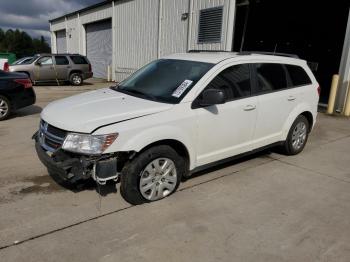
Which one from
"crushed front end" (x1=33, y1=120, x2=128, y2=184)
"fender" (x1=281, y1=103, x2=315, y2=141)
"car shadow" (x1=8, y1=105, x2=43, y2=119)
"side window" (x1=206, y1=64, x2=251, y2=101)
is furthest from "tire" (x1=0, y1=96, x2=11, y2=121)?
"fender" (x1=281, y1=103, x2=315, y2=141)

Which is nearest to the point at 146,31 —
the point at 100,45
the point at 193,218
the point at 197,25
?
the point at 197,25

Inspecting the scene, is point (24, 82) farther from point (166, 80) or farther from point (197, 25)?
point (197, 25)

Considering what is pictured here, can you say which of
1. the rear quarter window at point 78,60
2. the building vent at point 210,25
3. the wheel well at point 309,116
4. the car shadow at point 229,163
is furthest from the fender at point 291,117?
the rear quarter window at point 78,60

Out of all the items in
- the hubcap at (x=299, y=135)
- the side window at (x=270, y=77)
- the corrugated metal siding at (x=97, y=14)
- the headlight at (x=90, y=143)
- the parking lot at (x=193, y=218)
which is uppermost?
the corrugated metal siding at (x=97, y=14)

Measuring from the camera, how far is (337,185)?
459 cm

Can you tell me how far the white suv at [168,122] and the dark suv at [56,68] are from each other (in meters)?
13.6

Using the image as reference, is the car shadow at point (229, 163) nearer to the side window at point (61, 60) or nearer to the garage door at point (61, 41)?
the side window at point (61, 60)

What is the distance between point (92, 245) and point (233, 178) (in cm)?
231

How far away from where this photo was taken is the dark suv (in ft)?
54.9

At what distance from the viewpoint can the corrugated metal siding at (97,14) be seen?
2062cm

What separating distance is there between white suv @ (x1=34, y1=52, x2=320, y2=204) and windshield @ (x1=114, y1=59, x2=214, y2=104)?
0.01 metres

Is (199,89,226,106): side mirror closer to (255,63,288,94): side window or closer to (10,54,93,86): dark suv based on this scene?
(255,63,288,94): side window

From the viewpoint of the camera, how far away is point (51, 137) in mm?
3715

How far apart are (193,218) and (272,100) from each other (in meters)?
2.31
